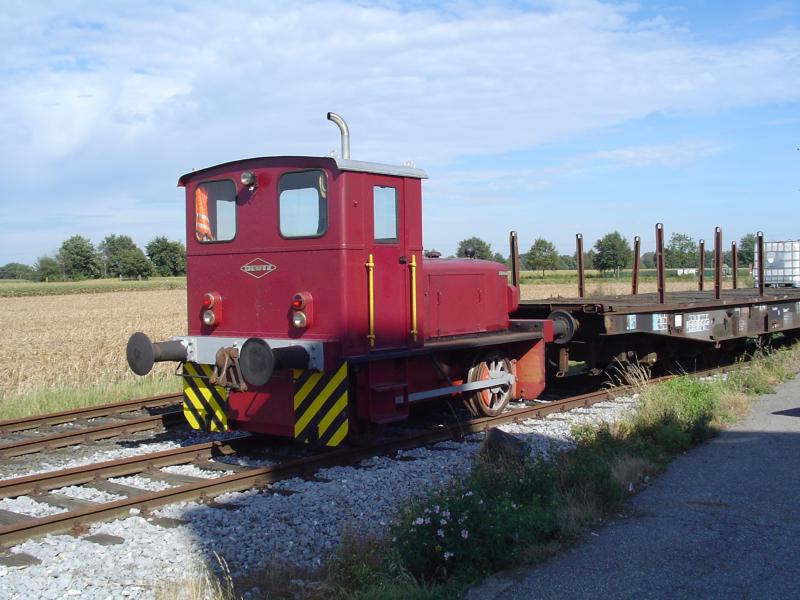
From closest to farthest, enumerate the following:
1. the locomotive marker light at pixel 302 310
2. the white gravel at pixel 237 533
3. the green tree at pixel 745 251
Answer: the white gravel at pixel 237 533 < the locomotive marker light at pixel 302 310 < the green tree at pixel 745 251

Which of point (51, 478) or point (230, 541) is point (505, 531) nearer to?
point (230, 541)

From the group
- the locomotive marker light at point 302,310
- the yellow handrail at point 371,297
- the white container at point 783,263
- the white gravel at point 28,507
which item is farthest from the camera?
the white container at point 783,263

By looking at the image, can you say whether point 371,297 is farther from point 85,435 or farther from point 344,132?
point 85,435

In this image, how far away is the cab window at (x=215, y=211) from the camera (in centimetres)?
855

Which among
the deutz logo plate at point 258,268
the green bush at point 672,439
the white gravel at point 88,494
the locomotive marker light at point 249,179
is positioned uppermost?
the locomotive marker light at point 249,179

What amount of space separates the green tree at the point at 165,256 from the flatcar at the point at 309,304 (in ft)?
266

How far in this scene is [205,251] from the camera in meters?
8.72

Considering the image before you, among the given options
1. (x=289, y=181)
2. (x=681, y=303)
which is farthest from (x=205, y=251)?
(x=681, y=303)

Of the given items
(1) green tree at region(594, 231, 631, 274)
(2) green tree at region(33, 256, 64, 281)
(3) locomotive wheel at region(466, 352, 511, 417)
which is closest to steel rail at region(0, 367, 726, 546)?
(3) locomotive wheel at region(466, 352, 511, 417)

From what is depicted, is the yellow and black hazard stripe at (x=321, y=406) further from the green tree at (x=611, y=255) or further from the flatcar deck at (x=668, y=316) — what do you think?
the green tree at (x=611, y=255)

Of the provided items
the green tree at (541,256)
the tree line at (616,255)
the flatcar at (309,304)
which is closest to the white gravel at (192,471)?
the flatcar at (309,304)

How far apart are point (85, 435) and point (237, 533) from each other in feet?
13.2

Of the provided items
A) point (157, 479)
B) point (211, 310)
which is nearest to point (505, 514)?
point (157, 479)

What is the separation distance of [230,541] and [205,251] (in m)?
3.90
